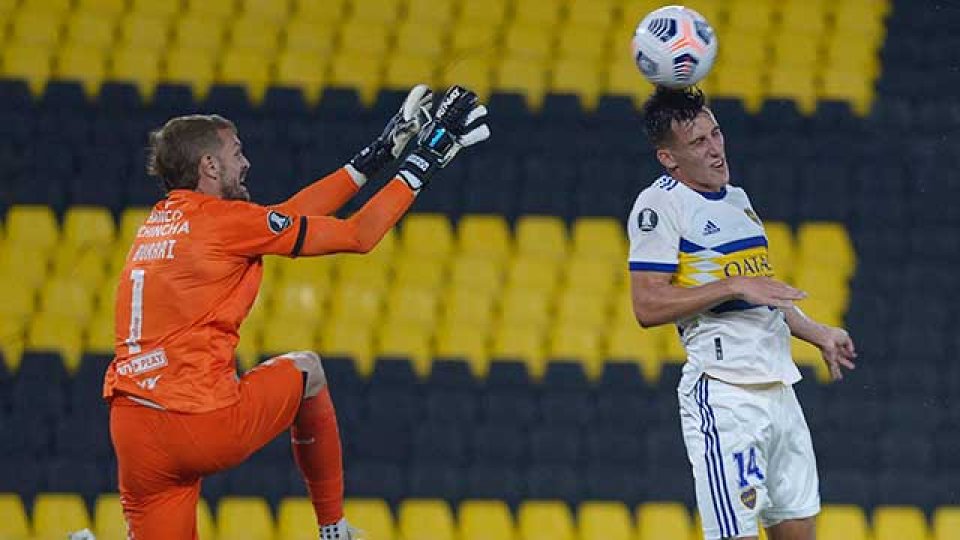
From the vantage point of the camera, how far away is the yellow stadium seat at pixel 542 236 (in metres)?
6.77

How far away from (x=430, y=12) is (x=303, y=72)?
0.67 m

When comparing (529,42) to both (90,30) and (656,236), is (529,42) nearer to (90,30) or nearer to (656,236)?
(90,30)

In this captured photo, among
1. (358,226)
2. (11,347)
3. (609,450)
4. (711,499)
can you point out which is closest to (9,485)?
(11,347)

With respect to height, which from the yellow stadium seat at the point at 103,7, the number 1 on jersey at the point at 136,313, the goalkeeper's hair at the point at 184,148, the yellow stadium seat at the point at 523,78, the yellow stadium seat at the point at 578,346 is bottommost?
the number 1 on jersey at the point at 136,313

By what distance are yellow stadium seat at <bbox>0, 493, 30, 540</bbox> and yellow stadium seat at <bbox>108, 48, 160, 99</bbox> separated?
6.35ft

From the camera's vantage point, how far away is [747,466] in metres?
3.86

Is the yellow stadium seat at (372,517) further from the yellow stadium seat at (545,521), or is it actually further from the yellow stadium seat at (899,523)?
the yellow stadium seat at (899,523)

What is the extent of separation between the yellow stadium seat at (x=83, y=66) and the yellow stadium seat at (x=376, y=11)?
1162 mm

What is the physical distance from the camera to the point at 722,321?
3965mm

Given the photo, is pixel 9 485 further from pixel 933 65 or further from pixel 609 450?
pixel 933 65

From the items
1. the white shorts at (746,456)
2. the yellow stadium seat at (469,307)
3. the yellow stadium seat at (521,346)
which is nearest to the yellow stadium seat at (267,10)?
the yellow stadium seat at (469,307)

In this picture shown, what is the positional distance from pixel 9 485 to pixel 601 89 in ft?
9.95

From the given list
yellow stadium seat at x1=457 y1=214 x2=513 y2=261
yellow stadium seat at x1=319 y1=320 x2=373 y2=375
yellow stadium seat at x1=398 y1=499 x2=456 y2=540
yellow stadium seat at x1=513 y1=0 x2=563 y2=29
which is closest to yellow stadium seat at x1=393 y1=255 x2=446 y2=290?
yellow stadium seat at x1=457 y1=214 x2=513 y2=261

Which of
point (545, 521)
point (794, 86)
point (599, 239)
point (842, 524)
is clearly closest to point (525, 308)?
point (599, 239)
